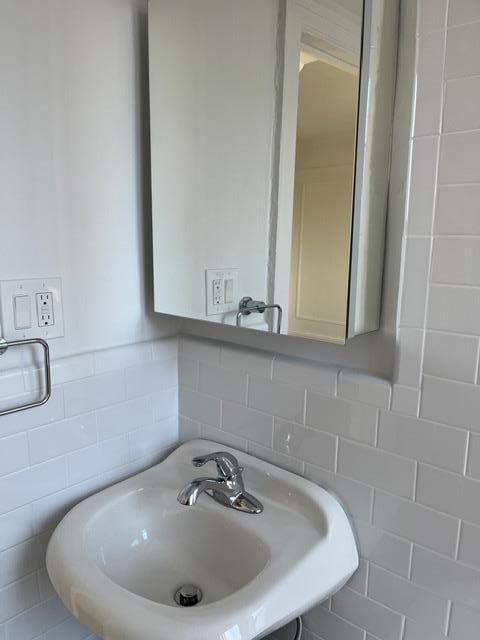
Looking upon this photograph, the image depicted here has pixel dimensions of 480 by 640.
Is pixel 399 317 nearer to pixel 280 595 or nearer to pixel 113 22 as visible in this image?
pixel 280 595

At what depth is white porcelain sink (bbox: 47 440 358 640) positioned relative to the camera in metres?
0.78

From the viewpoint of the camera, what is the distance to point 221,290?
1.16m

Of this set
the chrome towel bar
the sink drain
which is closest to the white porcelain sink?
the sink drain

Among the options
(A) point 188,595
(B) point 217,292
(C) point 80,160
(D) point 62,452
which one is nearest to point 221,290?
(B) point 217,292

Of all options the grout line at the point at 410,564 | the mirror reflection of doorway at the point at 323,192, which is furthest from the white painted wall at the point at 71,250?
the grout line at the point at 410,564

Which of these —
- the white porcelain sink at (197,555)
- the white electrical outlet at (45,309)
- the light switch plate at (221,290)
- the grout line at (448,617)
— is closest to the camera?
the white porcelain sink at (197,555)

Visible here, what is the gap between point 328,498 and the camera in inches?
40.1

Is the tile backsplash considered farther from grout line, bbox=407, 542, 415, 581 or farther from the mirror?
the mirror

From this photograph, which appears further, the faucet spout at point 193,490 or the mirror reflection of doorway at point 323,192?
the faucet spout at point 193,490

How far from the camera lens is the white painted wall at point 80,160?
37.7 inches

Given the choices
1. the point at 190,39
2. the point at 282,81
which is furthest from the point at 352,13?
the point at 190,39

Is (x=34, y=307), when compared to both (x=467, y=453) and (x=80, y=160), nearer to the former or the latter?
(x=80, y=160)

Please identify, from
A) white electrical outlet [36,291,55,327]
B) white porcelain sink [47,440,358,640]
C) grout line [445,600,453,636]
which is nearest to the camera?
white porcelain sink [47,440,358,640]

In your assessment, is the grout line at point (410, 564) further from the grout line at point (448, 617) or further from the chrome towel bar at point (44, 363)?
the chrome towel bar at point (44, 363)
